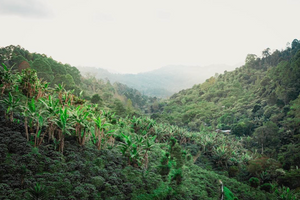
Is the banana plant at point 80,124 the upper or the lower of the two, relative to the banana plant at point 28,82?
lower

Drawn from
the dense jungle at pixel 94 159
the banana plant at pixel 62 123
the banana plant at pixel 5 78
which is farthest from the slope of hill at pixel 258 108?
the banana plant at pixel 5 78

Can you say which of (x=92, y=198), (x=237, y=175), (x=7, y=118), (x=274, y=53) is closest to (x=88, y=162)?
(x=92, y=198)

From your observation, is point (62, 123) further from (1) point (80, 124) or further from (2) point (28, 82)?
(2) point (28, 82)

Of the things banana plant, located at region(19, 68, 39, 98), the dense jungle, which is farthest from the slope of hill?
banana plant, located at region(19, 68, 39, 98)

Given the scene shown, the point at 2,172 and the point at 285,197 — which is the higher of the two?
the point at 2,172

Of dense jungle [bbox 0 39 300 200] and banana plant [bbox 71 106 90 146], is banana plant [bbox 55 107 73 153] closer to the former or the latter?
dense jungle [bbox 0 39 300 200]

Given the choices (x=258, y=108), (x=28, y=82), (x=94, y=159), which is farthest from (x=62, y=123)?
(x=258, y=108)

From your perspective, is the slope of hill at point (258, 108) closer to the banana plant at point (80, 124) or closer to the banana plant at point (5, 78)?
the banana plant at point (80, 124)

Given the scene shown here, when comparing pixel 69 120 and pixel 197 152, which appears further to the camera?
pixel 197 152

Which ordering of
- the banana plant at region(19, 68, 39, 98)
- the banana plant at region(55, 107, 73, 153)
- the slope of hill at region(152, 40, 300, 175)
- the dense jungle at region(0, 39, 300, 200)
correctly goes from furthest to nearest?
the slope of hill at region(152, 40, 300, 175) → the banana plant at region(19, 68, 39, 98) → the banana plant at region(55, 107, 73, 153) → the dense jungle at region(0, 39, 300, 200)

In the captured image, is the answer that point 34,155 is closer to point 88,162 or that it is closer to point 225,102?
point 88,162

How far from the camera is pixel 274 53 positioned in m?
65.2

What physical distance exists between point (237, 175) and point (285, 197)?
5525 mm

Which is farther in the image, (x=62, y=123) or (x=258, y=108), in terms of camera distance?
(x=258, y=108)
